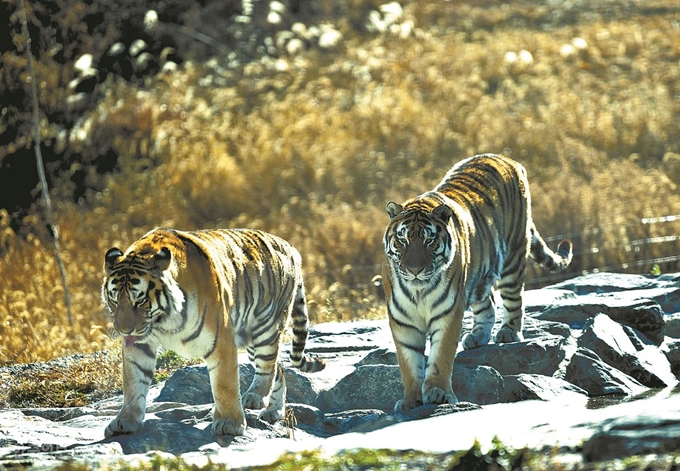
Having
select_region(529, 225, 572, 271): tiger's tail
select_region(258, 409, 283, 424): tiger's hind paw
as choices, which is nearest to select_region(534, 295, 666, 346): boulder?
select_region(529, 225, 572, 271): tiger's tail

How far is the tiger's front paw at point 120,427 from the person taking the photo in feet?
18.6

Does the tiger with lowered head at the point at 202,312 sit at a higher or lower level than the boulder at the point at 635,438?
higher

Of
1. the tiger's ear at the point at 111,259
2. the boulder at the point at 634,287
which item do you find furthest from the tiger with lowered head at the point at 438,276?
the boulder at the point at 634,287

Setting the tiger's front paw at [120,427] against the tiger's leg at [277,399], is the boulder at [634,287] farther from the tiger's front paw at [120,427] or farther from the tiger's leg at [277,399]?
the tiger's front paw at [120,427]

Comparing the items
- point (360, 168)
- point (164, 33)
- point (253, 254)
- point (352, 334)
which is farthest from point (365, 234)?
point (164, 33)

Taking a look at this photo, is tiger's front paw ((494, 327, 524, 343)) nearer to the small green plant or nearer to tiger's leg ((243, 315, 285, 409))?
tiger's leg ((243, 315, 285, 409))

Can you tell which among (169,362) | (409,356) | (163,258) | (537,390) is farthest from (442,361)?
(169,362)

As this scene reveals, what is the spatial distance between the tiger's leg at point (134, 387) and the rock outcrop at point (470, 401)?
9 centimetres

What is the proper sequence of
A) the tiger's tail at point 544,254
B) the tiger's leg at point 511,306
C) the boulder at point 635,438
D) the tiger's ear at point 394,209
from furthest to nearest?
the tiger's tail at point 544,254 < the tiger's leg at point 511,306 < the tiger's ear at point 394,209 < the boulder at point 635,438

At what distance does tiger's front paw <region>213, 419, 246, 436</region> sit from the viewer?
5691 mm

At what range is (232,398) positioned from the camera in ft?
18.8

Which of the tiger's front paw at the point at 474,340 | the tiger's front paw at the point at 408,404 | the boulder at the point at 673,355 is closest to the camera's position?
the tiger's front paw at the point at 408,404

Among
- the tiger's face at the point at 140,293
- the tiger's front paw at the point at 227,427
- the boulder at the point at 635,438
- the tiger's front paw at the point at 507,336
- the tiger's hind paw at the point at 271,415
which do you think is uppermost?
the tiger's face at the point at 140,293

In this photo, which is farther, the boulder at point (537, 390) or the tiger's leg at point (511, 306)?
the tiger's leg at point (511, 306)
